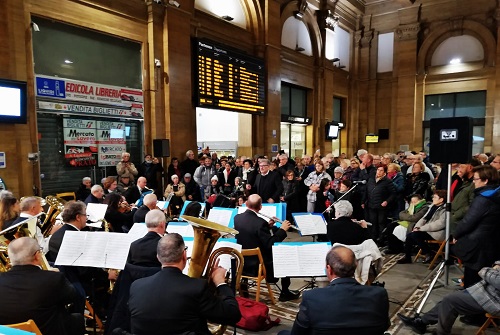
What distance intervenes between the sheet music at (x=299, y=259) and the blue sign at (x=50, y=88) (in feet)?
21.7

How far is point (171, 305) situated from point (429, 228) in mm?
4840

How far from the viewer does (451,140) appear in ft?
16.5

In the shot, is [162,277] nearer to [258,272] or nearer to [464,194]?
[258,272]

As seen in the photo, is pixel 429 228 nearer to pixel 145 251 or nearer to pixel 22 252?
pixel 145 251

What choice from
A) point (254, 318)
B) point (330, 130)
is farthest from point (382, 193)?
point (330, 130)

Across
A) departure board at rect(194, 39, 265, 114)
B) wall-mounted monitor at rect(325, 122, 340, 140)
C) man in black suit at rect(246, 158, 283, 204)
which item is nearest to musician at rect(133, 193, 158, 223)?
man in black suit at rect(246, 158, 283, 204)

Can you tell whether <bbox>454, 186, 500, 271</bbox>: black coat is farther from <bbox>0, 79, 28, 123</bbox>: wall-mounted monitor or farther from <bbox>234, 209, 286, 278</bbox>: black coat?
<bbox>0, 79, 28, 123</bbox>: wall-mounted monitor

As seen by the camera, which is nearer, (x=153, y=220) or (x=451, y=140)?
(x=153, y=220)

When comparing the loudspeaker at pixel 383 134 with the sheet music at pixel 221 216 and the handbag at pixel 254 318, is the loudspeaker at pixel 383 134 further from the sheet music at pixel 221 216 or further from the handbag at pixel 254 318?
the handbag at pixel 254 318

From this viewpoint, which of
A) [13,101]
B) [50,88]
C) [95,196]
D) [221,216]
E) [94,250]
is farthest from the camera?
[50,88]

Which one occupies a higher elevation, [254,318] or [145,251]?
[145,251]

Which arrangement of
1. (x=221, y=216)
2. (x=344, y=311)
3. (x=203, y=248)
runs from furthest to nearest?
(x=221, y=216)
(x=203, y=248)
(x=344, y=311)

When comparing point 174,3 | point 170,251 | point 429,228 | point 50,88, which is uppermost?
point 174,3

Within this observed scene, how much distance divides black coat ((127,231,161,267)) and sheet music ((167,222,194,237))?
1.22 meters
